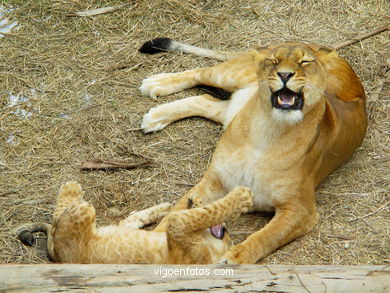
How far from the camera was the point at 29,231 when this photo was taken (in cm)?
369

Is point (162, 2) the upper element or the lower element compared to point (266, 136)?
upper

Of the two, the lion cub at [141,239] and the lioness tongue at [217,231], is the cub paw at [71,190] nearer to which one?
the lion cub at [141,239]

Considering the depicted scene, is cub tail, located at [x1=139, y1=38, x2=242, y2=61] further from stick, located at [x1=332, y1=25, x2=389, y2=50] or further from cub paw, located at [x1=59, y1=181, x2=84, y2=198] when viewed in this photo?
cub paw, located at [x1=59, y1=181, x2=84, y2=198]

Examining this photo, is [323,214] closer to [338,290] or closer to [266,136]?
[266,136]

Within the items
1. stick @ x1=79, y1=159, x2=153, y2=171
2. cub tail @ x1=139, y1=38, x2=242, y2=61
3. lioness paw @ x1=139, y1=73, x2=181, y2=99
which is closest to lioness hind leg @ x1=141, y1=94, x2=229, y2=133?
lioness paw @ x1=139, y1=73, x2=181, y2=99

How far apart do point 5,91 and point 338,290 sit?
2.95 meters

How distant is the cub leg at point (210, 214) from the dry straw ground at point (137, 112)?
0.95 ft

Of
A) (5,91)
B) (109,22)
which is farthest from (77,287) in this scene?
(109,22)

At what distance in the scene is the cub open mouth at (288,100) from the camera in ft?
12.0

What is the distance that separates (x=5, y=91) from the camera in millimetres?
4895

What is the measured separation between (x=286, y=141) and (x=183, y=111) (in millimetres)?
1078

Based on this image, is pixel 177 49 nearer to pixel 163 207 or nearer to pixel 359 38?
pixel 359 38

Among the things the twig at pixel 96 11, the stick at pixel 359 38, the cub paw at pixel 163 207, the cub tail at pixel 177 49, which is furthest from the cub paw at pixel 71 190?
the stick at pixel 359 38

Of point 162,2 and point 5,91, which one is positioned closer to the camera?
point 5,91
